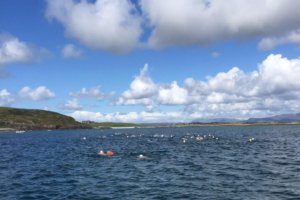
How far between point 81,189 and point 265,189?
19152 mm

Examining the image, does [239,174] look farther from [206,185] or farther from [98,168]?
[98,168]

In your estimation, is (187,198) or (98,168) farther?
(98,168)

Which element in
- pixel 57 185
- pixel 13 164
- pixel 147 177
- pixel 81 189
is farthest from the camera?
pixel 13 164

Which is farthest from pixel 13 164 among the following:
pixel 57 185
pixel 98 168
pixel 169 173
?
pixel 169 173

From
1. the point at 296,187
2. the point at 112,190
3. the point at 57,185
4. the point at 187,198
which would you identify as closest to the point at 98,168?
the point at 57,185

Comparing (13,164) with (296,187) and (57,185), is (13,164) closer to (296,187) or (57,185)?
(57,185)

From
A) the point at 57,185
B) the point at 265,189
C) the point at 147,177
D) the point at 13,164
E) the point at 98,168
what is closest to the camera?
the point at 265,189

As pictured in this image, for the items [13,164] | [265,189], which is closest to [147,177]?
[265,189]

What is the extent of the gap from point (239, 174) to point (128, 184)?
47.8ft

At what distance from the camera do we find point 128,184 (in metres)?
44.8

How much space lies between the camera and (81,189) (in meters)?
42.2

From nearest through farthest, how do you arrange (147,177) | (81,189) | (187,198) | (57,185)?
(187,198)
(81,189)
(57,185)
(147,177)

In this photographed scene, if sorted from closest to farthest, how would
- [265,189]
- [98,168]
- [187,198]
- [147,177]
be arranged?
[187,198] → [265,189] → [147,177] → [98,168]

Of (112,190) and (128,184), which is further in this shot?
(128,184)
